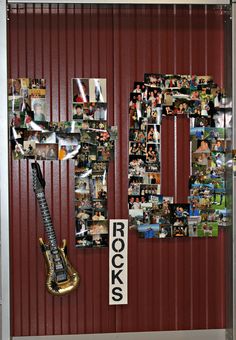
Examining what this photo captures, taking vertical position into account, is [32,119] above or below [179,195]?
above

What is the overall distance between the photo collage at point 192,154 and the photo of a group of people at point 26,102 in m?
0.56

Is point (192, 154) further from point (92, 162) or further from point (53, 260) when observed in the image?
point (53, 260)

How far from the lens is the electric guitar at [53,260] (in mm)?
3268

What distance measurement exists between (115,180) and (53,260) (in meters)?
0.62

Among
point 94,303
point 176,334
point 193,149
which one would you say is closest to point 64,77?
point 193,149

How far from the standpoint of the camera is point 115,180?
339cm

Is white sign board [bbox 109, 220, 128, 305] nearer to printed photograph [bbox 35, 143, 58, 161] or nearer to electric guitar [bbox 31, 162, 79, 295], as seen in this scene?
electric guitar [bbox 31, 162, 79, 295]

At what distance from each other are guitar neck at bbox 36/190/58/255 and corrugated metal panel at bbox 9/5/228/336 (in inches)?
3.5

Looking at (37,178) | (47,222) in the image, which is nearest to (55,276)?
(47,222)

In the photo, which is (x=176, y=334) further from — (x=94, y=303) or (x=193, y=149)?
(x=193, y=149)

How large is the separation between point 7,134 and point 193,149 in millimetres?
1165

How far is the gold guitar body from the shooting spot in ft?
10.7

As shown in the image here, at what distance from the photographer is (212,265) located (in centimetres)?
346

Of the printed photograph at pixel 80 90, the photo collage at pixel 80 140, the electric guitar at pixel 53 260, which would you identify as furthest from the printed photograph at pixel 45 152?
the printed photograph at pixel 80 90
